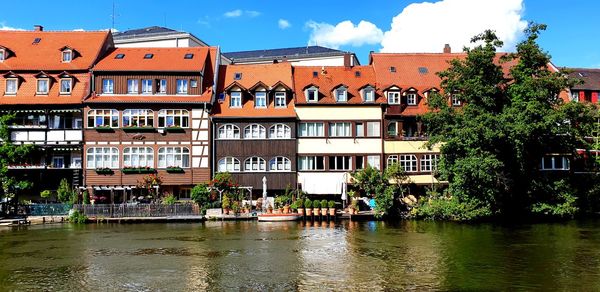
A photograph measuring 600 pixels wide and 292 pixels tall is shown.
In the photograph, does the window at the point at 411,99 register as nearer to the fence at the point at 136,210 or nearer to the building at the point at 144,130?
the building at the point at 144,130

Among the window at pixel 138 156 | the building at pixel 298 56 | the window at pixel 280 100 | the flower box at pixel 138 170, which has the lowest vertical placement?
the flower box at pixel 138 170

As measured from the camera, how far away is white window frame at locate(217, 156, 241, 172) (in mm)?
46500

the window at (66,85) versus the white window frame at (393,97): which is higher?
the window at (66,85)

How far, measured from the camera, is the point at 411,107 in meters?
48.2

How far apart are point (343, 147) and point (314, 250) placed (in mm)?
20518

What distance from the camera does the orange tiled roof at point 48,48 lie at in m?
47.9

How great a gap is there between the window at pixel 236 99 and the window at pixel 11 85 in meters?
17.5

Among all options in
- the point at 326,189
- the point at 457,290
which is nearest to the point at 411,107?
the point at 326,189

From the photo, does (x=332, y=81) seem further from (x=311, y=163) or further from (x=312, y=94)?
(x=311, y=163)

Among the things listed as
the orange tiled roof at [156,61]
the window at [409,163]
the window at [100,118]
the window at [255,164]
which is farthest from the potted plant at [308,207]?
the window at [100,118]

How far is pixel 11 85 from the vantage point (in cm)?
4681

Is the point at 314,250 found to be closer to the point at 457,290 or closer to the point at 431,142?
the point at 457,290

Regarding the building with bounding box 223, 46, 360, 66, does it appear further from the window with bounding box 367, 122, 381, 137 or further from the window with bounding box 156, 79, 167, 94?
the window with bounding box 156, 79, 167, 94

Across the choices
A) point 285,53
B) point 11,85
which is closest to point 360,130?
point 11,85
